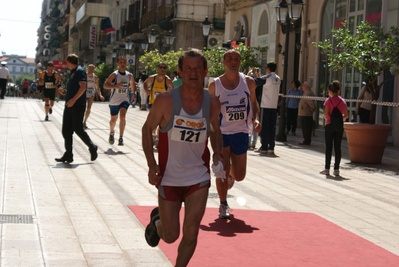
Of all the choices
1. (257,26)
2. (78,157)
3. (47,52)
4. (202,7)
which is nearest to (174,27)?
(202,7)

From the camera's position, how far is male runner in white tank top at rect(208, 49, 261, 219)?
902 centimetres

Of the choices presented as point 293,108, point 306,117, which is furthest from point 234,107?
point 293,108

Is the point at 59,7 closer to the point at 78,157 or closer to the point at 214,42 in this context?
the point at 214,42

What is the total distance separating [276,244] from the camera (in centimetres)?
789

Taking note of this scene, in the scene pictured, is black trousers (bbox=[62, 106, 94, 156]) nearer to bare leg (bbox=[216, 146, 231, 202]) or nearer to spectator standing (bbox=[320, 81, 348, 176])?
spectator standing (bbox=[320, 81, 348, 176])

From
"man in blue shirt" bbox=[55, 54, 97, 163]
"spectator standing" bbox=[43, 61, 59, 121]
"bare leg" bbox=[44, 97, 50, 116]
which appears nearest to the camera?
"man in blue shirt" bbox=[55, 54, 97, 163]

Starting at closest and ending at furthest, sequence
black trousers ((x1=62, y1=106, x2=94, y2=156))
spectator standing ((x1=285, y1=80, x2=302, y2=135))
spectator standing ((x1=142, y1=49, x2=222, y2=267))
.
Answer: spectator standing ((x1=142, y1=49, x2=222, y2=267)) < black trousers ((x1=62, y1=106, x2=94, y2=156)) < spectator standing ((x1=285, y1=80, x2=302, y2=135))

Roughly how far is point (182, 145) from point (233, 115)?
3.05 meters

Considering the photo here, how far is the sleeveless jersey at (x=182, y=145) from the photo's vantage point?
6.04 m

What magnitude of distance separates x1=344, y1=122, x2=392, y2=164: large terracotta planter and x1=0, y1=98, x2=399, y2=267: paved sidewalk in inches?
10.4

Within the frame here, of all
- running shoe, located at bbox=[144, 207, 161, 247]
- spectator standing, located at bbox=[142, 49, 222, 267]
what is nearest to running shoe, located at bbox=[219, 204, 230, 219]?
running shoe, located at bbox=[144, 207, 161, 247]

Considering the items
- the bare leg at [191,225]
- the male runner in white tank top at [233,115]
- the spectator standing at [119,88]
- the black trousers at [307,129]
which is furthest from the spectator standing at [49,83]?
the bare leg at [191,225]

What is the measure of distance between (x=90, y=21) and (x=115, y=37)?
18.3 meters

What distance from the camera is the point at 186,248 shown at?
232 inches
